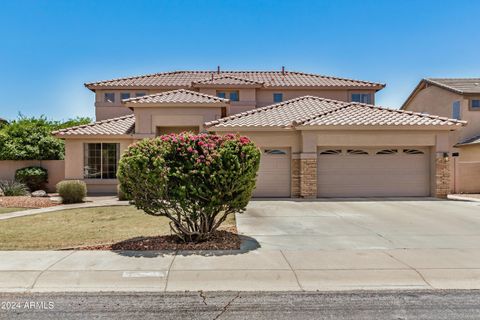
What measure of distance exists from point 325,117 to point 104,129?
12410 mm

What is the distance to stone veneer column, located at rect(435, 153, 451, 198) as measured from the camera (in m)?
15.7

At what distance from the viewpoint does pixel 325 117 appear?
641 inches

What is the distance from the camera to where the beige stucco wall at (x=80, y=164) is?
738 inches

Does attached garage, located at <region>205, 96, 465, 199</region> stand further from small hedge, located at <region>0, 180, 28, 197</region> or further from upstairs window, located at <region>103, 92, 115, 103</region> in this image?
upstairs window, located at <region>103, 92, 115, 103</region>

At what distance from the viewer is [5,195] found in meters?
17.4

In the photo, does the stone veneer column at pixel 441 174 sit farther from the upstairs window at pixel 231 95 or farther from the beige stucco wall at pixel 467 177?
the upstairs window at pixel 231 95

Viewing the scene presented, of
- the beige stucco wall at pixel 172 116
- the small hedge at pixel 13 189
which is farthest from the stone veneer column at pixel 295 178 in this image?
the small hedge at pixel 13 189

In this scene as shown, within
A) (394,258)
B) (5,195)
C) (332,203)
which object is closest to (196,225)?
(394,258)

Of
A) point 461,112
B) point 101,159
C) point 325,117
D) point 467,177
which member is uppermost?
point 461,112

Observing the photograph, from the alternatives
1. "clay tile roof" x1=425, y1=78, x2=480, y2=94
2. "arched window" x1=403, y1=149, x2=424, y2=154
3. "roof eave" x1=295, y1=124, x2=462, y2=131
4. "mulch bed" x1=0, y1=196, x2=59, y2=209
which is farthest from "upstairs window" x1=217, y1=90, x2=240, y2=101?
"clay tile roof" x1=425, y1=78, x2=480, y2=94

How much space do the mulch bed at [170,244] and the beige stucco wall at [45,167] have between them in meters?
15.2

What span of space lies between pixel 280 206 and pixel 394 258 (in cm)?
689

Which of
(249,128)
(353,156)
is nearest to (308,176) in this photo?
(353,156)

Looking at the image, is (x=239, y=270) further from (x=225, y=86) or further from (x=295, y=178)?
(x=225, y=86)
